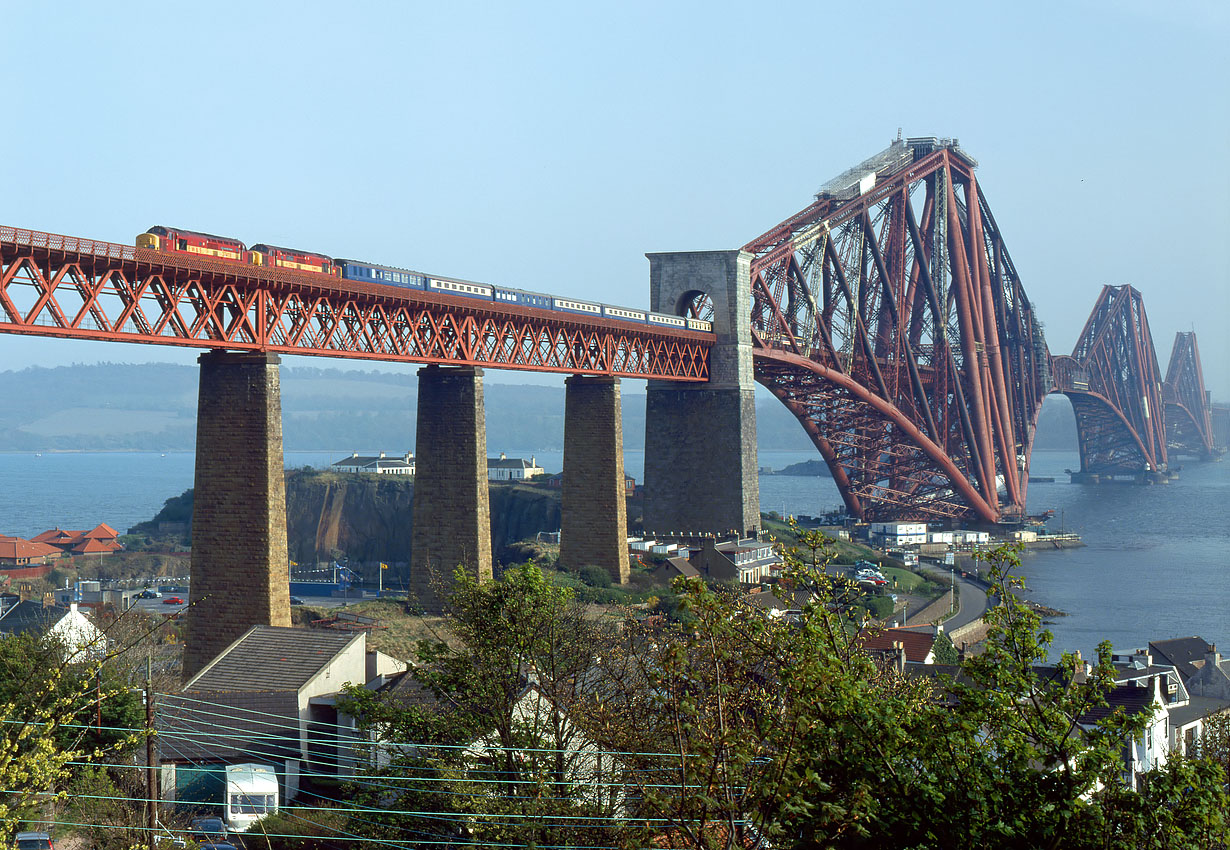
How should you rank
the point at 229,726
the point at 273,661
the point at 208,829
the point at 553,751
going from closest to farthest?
the point at 553,751 < the point at 208,829 < the point at 229,726 < the point at 273,661

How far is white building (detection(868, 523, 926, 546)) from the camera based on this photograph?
102 metres

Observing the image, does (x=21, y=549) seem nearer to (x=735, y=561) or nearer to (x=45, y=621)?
(x=45, y=621)

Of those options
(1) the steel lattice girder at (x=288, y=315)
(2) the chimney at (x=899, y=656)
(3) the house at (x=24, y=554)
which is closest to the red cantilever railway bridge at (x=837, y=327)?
(1) the steel lattice girder at (x=288, y=315)

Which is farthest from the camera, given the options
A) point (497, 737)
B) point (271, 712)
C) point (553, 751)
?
point (271, 712)

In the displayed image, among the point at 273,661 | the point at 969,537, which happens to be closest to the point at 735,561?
the point at 273,661

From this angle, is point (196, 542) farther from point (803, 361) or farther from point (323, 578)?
point (323, 578)

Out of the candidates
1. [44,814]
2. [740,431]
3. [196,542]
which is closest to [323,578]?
[740,431]

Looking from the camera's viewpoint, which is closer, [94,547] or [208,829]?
[208,829]

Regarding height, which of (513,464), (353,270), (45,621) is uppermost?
(353,270)

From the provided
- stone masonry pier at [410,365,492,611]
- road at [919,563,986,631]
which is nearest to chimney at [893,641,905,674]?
road at [919,563,986,631]

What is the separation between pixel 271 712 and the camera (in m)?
29.3

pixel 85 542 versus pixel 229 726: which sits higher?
pixel 85 542

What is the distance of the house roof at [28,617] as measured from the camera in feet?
167

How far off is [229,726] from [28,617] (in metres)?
30.1
